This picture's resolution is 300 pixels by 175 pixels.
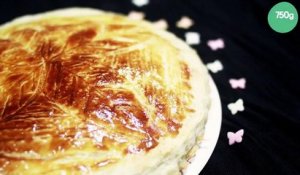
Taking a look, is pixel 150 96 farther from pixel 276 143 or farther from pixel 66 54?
pixel 276 143

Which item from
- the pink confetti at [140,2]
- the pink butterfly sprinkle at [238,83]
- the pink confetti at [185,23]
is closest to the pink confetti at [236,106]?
the pink butterfly sprinkle at [238,83]

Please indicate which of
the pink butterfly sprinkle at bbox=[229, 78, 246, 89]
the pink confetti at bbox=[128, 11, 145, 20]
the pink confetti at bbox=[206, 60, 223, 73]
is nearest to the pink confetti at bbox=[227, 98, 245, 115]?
the pink butterfly sprinkle at bbox=[229, 78, 246, 89]

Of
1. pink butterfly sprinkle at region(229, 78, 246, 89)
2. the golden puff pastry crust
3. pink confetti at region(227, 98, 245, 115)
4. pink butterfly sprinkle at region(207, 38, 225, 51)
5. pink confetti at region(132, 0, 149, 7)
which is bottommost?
pink confetti at region(227, 98, 245, 115)

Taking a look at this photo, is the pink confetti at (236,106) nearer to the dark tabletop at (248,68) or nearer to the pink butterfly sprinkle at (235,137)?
the dark tabletop at (248,68)

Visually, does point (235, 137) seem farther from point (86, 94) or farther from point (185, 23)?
point (185, 23)

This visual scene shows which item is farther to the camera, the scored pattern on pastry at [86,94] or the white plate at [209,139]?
the white plate at [209,139]

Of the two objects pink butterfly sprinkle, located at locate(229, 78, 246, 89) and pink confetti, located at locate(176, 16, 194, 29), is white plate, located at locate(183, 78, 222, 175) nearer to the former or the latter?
pink butterfly sprinkle, located at locate(229, 78, 246, 89)

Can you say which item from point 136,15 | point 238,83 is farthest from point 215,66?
point 136,15
